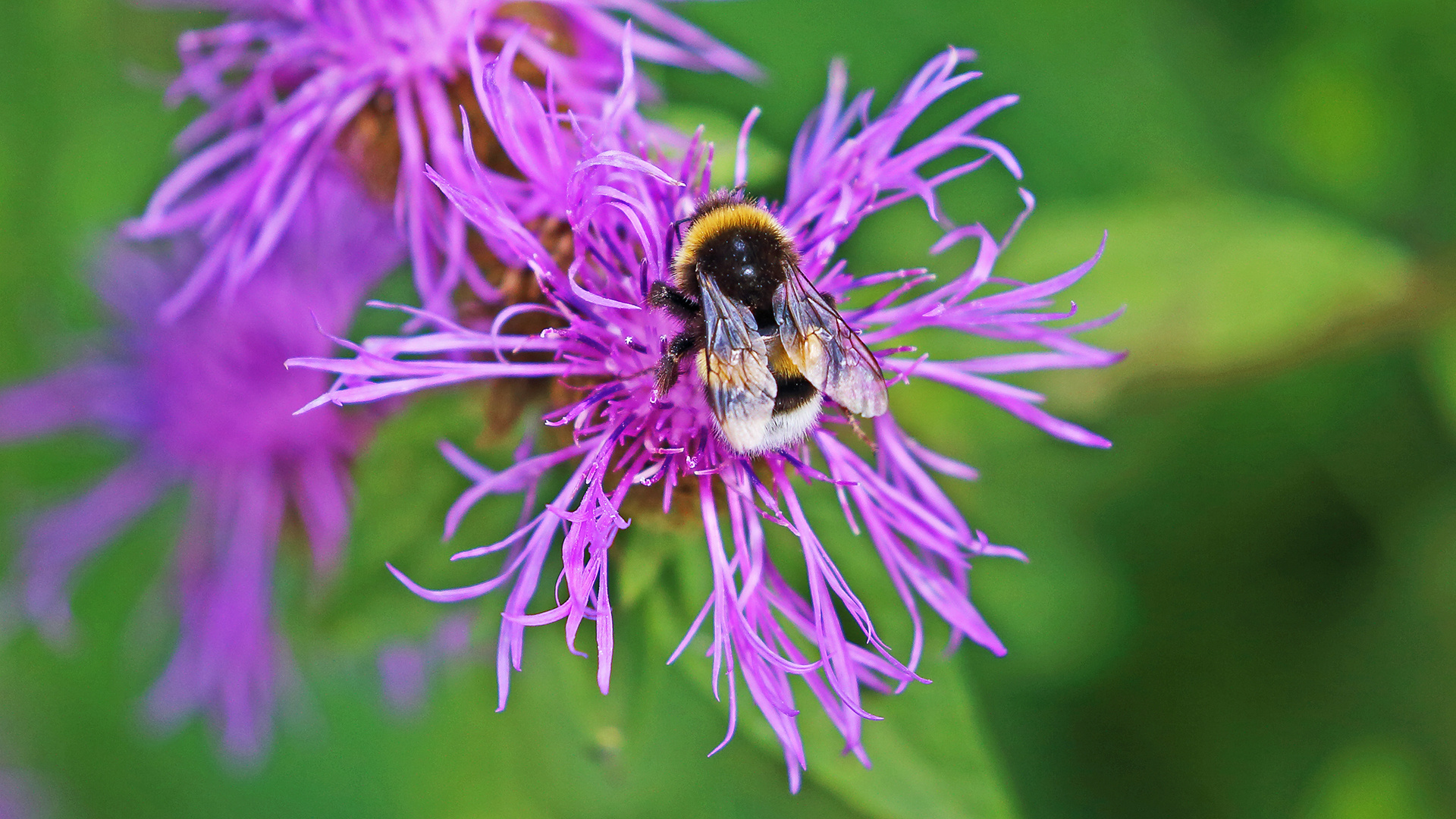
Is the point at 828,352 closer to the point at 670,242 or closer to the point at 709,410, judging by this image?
the point at 709,410

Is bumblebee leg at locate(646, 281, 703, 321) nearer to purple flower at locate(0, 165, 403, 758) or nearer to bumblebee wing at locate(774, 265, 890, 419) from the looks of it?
bumblebee wing at locate(774, 265, 890, 419)

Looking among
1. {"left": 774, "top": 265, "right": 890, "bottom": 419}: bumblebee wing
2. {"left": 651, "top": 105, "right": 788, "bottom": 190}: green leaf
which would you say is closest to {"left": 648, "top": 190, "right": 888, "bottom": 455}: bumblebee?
{"left": 774, "top": 265, "right": 890, "bottom": 419}: bumblebee wing

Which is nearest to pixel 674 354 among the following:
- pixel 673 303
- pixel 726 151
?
pixel 673 303

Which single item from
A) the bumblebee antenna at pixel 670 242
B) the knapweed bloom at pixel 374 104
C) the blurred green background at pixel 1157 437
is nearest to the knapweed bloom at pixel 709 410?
the bumblebee antenna at pixel 670 242

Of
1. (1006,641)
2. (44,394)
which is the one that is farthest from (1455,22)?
(44,394)

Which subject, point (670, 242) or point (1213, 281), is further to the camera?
point (1213, 281)

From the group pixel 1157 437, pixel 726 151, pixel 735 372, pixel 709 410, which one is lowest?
pixel 1157 437

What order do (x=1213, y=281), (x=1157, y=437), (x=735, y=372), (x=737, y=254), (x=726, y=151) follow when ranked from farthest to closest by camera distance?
(x=1157, y=437)
(x=1213, y=281)
(x=726, y=151)
(x=737, y=254)
(x=735, y=372)

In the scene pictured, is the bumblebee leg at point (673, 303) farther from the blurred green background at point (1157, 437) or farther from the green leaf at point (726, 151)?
the blurred green background at point (1157, 437)
